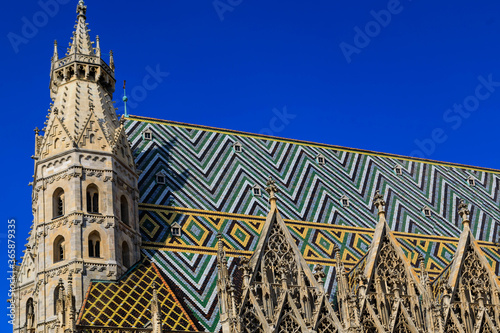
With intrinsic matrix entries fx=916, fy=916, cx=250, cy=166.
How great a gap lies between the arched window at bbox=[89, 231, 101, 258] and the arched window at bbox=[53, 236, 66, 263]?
81cm

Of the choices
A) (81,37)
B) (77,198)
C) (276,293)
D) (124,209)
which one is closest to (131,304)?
(77,198)

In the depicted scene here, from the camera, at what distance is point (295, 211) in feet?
108

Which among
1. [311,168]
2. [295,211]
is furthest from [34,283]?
[311,168]

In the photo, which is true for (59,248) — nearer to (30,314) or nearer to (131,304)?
(30,314)

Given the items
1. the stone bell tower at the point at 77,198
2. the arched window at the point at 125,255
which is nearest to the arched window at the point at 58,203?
the stone bell tower at the point at 77,198

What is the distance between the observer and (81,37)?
106 ft

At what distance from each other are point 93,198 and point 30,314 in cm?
403

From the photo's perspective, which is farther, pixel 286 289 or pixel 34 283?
pixel 34 283

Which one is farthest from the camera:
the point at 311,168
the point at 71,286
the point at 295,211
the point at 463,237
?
the point at 311,168

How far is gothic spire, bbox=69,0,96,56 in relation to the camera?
31.8 m

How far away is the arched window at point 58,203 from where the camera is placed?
28281 mm

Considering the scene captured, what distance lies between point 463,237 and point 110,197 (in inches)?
460

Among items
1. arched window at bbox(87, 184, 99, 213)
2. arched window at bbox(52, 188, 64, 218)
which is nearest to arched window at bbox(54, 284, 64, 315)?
arched window at bbox(52, 188, 64, 218)

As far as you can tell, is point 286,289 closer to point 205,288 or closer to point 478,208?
point 205,288
